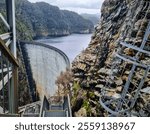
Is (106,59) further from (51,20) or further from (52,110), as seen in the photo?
(51,20)

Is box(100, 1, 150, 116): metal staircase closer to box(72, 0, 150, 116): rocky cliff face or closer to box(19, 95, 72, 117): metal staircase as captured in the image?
box(72, 0, 150, 116): rocky cliff face

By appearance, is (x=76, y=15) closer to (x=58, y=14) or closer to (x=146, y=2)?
(x=58, y=14)

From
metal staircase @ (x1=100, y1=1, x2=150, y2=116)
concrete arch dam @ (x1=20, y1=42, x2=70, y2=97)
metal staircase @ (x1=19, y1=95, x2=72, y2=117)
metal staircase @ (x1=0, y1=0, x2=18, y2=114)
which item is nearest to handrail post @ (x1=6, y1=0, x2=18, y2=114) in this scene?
metal staircase @ (x1=0, y1=0, x2=18, y2=114)

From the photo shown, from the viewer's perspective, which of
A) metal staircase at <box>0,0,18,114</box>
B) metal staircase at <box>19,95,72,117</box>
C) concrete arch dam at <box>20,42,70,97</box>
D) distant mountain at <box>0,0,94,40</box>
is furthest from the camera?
distant mountain at <box>0,0,94,40</box>

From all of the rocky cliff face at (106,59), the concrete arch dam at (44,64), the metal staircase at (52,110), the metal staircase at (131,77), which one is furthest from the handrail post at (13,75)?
the concrete arch dam at (44,64)

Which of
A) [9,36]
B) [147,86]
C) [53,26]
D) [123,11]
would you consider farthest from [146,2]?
[53,26]

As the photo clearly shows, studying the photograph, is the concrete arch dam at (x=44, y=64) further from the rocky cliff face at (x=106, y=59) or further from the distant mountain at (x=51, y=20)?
the distant mountain at (x=51, y=20)
